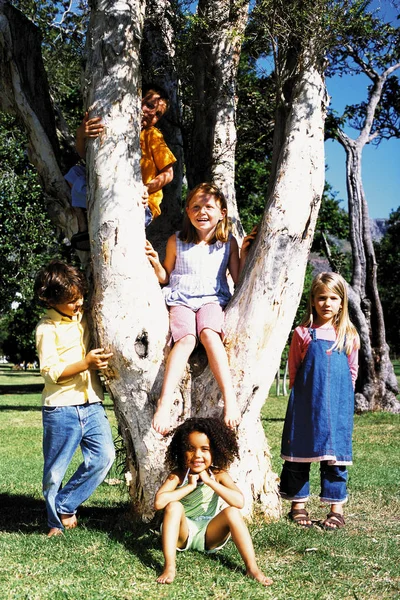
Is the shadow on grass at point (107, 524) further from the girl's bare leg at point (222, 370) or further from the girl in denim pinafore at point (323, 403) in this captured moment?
the girl in denim pinafore at point (323, 403)

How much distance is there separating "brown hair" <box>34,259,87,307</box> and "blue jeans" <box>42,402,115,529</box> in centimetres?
74

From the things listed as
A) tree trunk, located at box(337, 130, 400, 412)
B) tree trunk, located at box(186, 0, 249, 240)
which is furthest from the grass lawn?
tree trunk, located at box(337, 130, 400, 412)

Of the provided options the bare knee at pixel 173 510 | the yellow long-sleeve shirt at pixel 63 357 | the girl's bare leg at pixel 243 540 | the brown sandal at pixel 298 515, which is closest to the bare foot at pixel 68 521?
the yellow long-sleeve shirt at pixel 63 357

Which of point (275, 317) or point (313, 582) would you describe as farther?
point (275, 317)

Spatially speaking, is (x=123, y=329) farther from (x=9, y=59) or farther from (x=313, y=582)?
(x=9, y=59)

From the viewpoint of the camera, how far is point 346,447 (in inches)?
205

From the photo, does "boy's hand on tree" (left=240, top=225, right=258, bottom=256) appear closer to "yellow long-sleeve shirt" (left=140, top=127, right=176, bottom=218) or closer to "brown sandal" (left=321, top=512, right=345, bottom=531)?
"yellow long-sleeve shirt" (left=140, top=127, right=176, bottom=218)

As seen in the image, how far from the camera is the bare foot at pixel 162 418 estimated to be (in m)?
4.45

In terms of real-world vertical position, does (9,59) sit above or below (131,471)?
above

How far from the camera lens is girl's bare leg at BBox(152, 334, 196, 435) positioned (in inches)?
176

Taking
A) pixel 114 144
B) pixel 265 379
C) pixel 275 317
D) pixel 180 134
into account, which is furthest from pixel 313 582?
pixel 180 134

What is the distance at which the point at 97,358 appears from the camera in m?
4.68

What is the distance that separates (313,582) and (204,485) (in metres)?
0.83

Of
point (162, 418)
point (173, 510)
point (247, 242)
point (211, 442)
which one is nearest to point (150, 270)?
point (247, 242)
